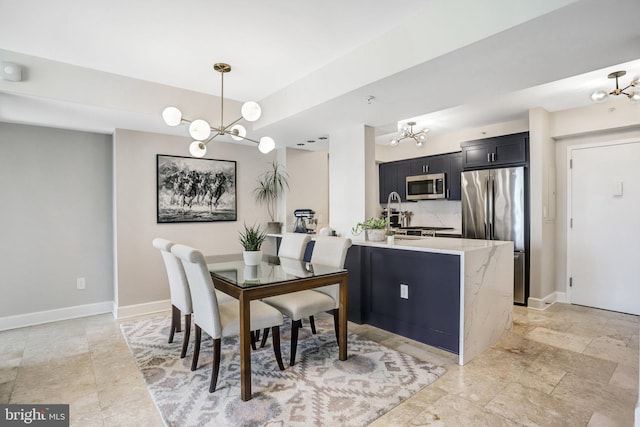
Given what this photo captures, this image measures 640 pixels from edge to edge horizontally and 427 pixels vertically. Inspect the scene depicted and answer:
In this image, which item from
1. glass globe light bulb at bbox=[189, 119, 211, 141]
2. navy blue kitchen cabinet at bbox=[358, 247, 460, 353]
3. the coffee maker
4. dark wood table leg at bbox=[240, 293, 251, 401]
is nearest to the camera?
dark wood table leg at bbox=[240, 293, 251, 401]

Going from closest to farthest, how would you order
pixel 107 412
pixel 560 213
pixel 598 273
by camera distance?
1. pixel 107 412
2. pixel 598 273
3. pixel 560 213

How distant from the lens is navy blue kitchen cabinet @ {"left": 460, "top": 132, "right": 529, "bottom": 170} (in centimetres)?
433

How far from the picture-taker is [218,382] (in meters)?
2.39

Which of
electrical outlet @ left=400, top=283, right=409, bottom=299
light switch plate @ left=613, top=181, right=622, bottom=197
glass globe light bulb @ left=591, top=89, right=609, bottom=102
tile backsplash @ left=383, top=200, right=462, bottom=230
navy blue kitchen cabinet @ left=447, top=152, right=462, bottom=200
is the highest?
glass globe light bulb @ left=591, top=89, right=609, bottom=102

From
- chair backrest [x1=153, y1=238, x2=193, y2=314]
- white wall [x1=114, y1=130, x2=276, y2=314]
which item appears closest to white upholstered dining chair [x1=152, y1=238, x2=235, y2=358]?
chair backrest [x1=153, y1=238, x2=193, y2=314]

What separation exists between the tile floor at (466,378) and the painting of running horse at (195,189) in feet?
5.08

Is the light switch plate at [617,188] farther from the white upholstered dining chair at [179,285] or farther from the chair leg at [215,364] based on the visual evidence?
the white upholstered dining chair at [179,285]

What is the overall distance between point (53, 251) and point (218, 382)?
289 cm

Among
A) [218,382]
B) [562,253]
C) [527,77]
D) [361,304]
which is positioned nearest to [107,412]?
[218,382]

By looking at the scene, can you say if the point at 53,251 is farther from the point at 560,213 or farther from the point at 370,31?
the point at 560,213

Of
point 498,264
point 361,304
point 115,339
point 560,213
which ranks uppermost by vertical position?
point 560,213

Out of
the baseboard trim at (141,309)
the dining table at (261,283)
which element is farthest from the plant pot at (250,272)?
the baseboard trim at (141,309)

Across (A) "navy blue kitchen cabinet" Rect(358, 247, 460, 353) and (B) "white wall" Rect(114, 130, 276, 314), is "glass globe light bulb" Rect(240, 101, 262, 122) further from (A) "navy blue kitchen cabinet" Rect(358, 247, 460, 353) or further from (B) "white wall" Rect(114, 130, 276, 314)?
(B) "white wall" Rect(114, 130, 276, 314)

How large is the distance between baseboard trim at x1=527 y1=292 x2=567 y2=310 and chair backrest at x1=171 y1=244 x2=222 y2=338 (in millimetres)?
3861
